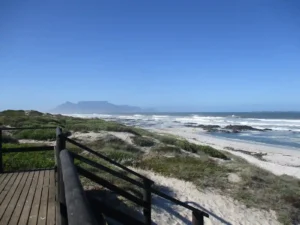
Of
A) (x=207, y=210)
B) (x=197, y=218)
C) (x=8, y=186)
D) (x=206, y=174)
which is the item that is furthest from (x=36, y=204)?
(x=206, y=174)

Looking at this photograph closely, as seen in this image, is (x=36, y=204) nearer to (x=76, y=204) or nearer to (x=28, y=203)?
(x=28, y=203)

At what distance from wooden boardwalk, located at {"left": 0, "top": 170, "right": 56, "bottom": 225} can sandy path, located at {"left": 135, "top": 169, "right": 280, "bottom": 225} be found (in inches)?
139

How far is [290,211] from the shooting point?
32.4 feet

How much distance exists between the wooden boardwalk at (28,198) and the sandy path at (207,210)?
11.6 feet

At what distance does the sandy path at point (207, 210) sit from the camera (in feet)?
29.3

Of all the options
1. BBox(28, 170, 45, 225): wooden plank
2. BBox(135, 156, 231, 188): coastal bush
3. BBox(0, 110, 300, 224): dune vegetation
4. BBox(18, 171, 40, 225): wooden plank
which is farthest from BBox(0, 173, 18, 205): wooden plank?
BBox(135, 156, 231, 188): coastal bush

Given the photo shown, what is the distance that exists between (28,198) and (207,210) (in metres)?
5.97

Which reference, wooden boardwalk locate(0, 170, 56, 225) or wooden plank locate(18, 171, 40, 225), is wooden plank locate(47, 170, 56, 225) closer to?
wooden boardwalk locate(0, 170, 56, 225)

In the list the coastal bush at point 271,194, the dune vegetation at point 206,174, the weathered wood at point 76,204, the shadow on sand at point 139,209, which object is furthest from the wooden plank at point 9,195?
the coastal bush at point 271,194

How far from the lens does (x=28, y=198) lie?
5660 mm

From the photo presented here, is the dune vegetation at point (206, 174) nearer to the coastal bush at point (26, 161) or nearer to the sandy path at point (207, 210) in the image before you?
the coastal bush at point (26, 161)

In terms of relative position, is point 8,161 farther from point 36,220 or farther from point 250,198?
point 250,198

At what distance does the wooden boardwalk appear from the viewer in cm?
468

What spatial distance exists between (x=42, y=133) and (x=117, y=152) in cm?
746
